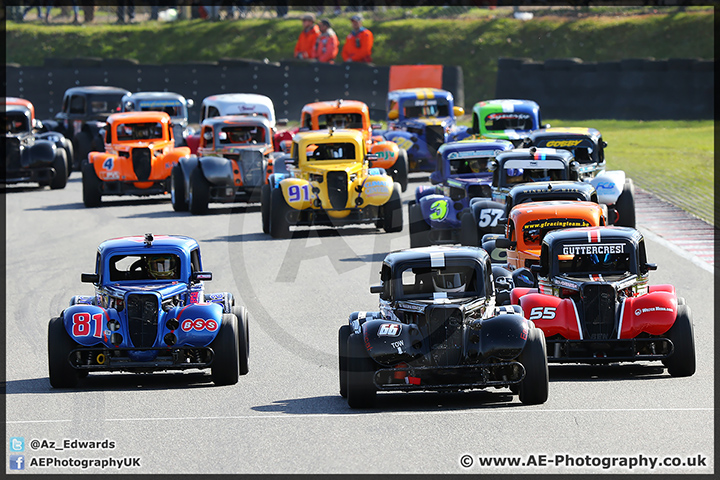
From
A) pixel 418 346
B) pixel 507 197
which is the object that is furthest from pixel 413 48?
pixel 418 346

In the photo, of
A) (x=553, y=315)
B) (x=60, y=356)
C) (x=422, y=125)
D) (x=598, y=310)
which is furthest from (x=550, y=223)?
(x=422, y=125)

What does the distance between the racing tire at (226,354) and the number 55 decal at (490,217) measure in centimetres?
712

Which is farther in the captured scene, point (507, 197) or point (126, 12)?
point (126, 12)

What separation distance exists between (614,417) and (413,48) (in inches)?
1430

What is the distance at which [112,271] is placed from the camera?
12984 mm

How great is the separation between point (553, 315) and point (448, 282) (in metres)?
1.14

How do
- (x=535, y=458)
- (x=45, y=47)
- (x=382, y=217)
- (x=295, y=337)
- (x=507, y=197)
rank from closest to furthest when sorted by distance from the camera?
(x=535, y=458) < (x=295, y=337) < (x=507, y=197) < (x=382, y=217) < (x=45, y=47)

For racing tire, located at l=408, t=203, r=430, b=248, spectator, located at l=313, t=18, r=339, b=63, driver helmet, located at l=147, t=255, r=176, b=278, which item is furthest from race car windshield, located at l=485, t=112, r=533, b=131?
driver helmet, located at l=147, t=255, r=176, b=278

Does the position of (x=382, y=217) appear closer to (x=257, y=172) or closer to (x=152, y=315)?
(x=257, y=172)

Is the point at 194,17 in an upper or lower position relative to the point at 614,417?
upper

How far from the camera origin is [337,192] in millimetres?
22219

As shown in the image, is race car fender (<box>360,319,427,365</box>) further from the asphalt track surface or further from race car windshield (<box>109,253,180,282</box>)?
race car windshield (<box>109,253,180,282</box>)

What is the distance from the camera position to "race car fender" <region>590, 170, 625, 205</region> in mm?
20469

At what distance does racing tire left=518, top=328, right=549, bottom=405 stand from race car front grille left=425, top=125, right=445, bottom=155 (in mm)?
19107
